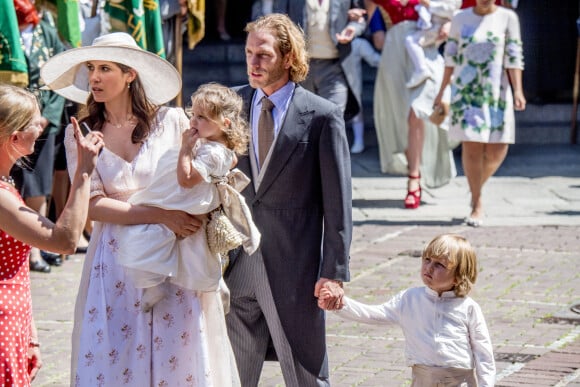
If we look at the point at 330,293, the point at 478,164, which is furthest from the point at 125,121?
the point at 478,164

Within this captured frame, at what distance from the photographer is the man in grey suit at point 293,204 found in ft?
17.7

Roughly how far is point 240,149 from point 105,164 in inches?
21.5

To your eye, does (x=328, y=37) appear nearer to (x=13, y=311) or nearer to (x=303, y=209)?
(x=303, y=209)

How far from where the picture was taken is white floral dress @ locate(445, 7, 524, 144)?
11055 millimetres

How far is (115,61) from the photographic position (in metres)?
5.36

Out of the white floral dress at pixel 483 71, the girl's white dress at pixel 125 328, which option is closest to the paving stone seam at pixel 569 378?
the girl's white dress at pixel 125 328

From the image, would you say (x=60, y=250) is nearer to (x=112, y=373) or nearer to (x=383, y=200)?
(x=112, y=373)

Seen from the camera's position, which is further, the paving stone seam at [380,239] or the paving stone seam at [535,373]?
the paving stone seam at [380,239]

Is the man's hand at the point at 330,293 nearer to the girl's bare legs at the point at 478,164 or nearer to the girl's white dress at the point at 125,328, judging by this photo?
the girl's white dress at the point at 125,328

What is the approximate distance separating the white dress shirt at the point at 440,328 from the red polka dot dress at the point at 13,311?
1347 mm

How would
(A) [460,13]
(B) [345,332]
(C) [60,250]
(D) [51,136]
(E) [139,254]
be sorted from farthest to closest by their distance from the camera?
(A) [460,13] → (D) [51,136] → (B) [345,332] → (E) [139,254] → (C) [60,250]

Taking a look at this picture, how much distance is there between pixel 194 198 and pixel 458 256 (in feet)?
3.49

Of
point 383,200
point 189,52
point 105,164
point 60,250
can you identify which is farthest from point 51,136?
point 189,52

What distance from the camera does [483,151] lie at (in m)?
11.4
